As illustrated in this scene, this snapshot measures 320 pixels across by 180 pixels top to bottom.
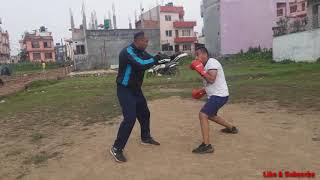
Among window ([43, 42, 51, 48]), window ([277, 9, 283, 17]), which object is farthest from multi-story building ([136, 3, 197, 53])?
window ([43, 42, 51, 48])

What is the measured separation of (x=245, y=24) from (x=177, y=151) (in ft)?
141

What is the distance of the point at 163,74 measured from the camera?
2725 centimetres

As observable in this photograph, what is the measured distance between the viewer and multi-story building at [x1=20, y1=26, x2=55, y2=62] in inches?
3472

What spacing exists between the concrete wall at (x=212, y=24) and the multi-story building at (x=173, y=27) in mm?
20978

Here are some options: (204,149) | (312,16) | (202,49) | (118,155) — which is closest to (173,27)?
(312,16)

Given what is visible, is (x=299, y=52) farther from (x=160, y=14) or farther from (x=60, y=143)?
(x=160, y=14)

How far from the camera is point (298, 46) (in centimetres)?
2981

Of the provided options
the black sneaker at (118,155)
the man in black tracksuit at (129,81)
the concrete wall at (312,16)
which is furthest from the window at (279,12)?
the black sneaker at (118,155)

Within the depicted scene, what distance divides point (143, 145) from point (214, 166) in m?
1.69

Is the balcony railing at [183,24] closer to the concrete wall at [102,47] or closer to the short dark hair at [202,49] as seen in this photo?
the concrete wall at [102,47]

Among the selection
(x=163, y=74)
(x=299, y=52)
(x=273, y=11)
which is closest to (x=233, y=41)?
(x=273, y=11)

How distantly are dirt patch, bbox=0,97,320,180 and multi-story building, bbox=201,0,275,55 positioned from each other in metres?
38.5

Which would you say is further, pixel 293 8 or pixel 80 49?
pixel 293 8

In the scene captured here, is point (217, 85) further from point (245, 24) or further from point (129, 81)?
point (245, 24)
